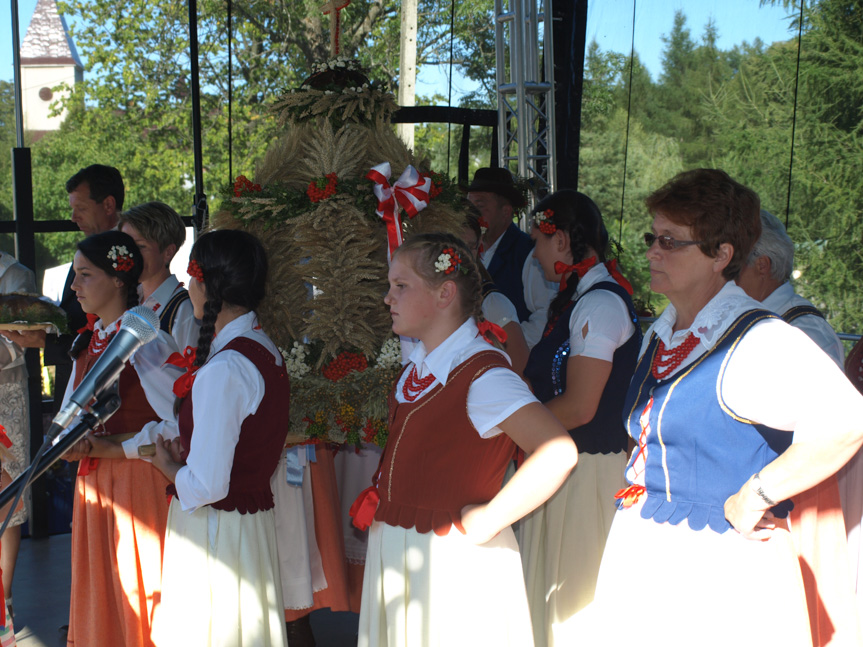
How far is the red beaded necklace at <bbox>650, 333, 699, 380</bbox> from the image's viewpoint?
186cm

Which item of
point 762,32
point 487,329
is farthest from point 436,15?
point 487,329

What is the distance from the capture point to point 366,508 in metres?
2.08

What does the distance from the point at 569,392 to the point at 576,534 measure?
554mm

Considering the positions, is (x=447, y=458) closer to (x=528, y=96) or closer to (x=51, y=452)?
(x=51, y=452)

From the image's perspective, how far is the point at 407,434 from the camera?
2027 millimetres

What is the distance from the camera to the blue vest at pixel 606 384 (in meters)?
2.86

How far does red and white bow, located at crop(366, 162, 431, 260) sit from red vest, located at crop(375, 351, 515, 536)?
104 centimetres

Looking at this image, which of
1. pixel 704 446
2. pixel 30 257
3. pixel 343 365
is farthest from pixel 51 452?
pixel 30 257

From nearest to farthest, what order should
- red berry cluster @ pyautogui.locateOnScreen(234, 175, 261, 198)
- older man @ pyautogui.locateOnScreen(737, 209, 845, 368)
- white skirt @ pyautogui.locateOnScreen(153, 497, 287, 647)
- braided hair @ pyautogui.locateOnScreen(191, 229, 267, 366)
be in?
1. white skirt @ pyautogui.locateOnScreen(153, 497, 287, 647)
2. braided hair @ pyautogui.locateOnScreen(191, 229, 267, 366)
3. older man @ pyautogui.locateOnScreen(737, 209, 845, 368)
4. red berry cluster @ pyautogui.locateOnScreen(234, 175, 261, 198)

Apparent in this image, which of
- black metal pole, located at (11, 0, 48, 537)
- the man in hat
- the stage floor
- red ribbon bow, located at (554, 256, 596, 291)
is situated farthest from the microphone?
black metal pole, located at (11, 0, 48, 537)

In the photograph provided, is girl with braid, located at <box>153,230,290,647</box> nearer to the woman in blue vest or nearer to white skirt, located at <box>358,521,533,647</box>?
white skirt, located at <box>358,521,533,647</box>

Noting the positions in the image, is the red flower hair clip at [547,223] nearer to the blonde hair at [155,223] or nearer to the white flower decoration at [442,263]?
the white flower decoration at [442,263]

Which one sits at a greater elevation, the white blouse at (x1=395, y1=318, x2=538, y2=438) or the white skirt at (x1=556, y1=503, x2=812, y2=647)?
the white blouse at (x1=395, y1=318, x2=538, y2=438)

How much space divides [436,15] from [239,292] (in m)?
14.0
